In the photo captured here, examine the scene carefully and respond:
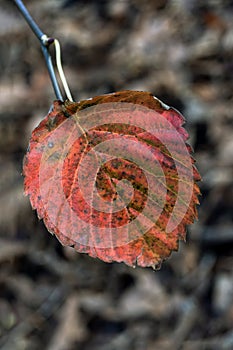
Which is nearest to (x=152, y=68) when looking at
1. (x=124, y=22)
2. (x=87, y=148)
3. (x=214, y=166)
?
(x=124, y=22)

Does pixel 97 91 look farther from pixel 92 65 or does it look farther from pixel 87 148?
pixel 87 148

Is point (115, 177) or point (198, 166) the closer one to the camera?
point (115, 177)

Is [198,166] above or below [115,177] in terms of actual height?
below

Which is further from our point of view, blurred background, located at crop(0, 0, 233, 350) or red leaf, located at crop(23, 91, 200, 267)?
blurred background, located at crop(0, 0, 233, 350)
